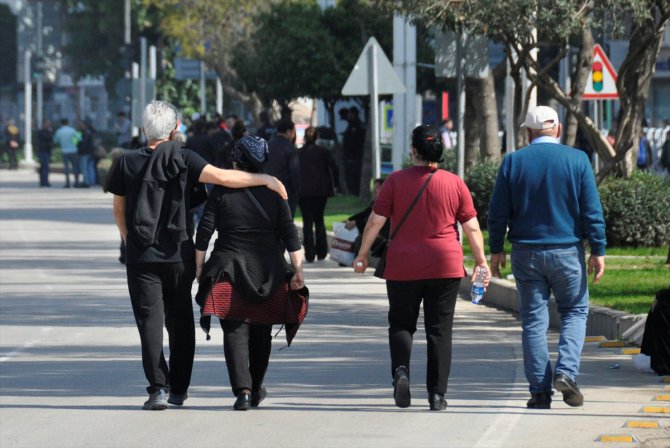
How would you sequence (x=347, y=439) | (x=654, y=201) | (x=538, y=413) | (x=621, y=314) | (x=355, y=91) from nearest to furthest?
(x=347, y=439), (x=538, y=413), (x=621, y=314), (x=654, y=201), (x=355, y=91)

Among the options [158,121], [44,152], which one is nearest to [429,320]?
[158,121]

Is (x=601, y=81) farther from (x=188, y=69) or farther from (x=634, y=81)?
(x=188, y=69)

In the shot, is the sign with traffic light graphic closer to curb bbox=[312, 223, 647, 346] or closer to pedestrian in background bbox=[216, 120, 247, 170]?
pedestrian in background bbox=[216, 120, 247, 170]

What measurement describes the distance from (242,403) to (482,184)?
14173mm

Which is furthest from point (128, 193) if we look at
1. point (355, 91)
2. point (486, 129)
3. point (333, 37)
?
point (333, 37)

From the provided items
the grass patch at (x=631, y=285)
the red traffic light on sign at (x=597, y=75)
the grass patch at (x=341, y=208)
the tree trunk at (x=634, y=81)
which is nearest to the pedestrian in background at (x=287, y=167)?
the tree trunk at (x=634, y=81)

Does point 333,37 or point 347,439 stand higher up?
point 333,37

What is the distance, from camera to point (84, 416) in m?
9.25

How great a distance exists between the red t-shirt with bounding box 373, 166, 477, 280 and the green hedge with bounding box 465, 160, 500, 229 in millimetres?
13585

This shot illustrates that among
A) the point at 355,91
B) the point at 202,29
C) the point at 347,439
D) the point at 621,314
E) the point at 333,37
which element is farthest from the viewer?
the point at 202,29

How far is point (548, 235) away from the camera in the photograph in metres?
9.26

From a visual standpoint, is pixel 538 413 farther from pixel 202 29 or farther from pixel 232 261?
pixel 202 29

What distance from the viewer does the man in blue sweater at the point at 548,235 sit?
923 centimetres

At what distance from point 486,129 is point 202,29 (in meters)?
31.0
